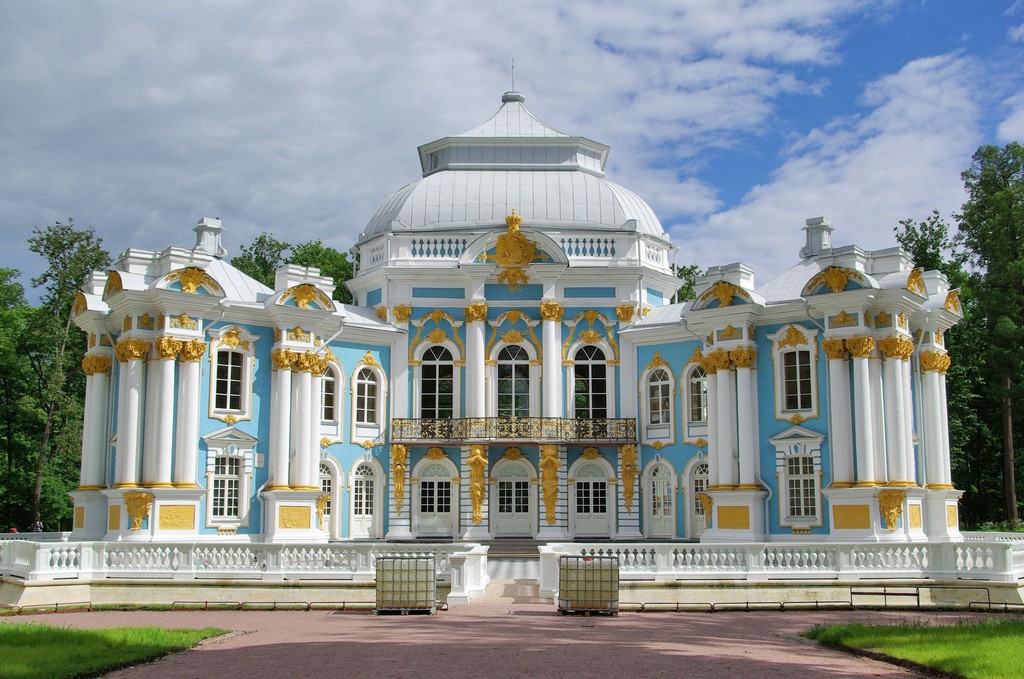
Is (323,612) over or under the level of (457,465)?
under

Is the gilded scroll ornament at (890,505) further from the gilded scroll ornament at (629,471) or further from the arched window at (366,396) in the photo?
the arched window at (366,396)

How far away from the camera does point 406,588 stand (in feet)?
53.5

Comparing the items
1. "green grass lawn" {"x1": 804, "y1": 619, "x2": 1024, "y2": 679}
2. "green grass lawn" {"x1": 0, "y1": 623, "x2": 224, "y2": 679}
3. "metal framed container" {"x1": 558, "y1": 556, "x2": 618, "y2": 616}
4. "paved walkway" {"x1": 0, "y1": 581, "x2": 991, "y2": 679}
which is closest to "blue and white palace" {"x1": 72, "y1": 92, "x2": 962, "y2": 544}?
"paved walkway" {"x1": 0, "y1": 581, "x2": 991, "y2": 679}

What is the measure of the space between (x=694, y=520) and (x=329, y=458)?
9.46 m

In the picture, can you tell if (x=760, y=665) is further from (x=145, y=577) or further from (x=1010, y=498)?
(x=1010, y=498)

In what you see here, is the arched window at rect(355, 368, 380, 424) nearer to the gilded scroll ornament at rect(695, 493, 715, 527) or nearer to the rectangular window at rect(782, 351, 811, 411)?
the gilded scroll ornament at rect(695, 493, 715, 527)

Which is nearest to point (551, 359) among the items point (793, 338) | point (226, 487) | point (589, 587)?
point (793, 338)

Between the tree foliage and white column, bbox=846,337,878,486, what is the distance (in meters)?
22.1

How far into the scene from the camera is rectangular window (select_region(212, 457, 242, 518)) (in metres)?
24.2

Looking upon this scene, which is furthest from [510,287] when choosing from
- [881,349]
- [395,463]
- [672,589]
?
[672,589]

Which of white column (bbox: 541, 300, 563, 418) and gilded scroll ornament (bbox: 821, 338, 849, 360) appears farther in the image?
white column (bbox: 541, 300, 563, 418)

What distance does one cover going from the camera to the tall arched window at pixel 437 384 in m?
29.1

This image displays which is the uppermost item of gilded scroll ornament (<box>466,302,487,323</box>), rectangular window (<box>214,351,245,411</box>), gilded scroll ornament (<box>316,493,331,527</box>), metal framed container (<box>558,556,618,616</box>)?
gilded scroll ornament (<box>466,302,487,323</box>)

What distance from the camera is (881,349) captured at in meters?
23.5
